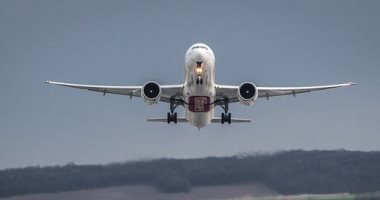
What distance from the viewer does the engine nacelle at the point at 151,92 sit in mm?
106125

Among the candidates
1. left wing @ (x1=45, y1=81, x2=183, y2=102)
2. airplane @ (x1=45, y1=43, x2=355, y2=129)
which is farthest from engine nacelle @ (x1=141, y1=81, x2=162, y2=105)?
left wing @ (x1=45, y1=81, x2=183, y2=102)

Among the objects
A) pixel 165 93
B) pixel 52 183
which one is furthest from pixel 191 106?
pixel 52 183

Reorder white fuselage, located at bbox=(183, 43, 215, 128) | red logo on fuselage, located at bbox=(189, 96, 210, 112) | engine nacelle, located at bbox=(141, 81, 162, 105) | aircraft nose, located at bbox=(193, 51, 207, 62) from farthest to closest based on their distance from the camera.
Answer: engine nacelle, located at bbox=(141, 81, 162, 105)
red logo on fuselage, located at bbox=(189, 96, 210, 112)
white fuselage, located at bbox=(183, 43, 215, 128)
aircraft nose, located at bbox=(193, 51, 207, 62)

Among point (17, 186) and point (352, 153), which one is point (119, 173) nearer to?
point (17, 186)

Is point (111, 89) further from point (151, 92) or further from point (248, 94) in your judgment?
point (248, 94)

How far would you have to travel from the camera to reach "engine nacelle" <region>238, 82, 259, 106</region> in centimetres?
10669

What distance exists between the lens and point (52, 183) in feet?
364

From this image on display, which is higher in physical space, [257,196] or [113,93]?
[113,93]

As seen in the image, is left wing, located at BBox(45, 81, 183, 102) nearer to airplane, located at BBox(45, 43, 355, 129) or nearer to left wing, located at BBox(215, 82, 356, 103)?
airplane, located at BBox(45, 43, 355, 129)

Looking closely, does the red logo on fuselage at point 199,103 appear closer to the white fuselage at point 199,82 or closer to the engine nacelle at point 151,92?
the white fuselage at point 199,82

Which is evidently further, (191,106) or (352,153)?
(352,153)

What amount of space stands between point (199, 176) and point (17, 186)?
41.5ft

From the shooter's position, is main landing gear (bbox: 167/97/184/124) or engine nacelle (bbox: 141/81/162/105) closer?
engine nacelle (bbox: 141/81/162/105)

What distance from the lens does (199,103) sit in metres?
106
